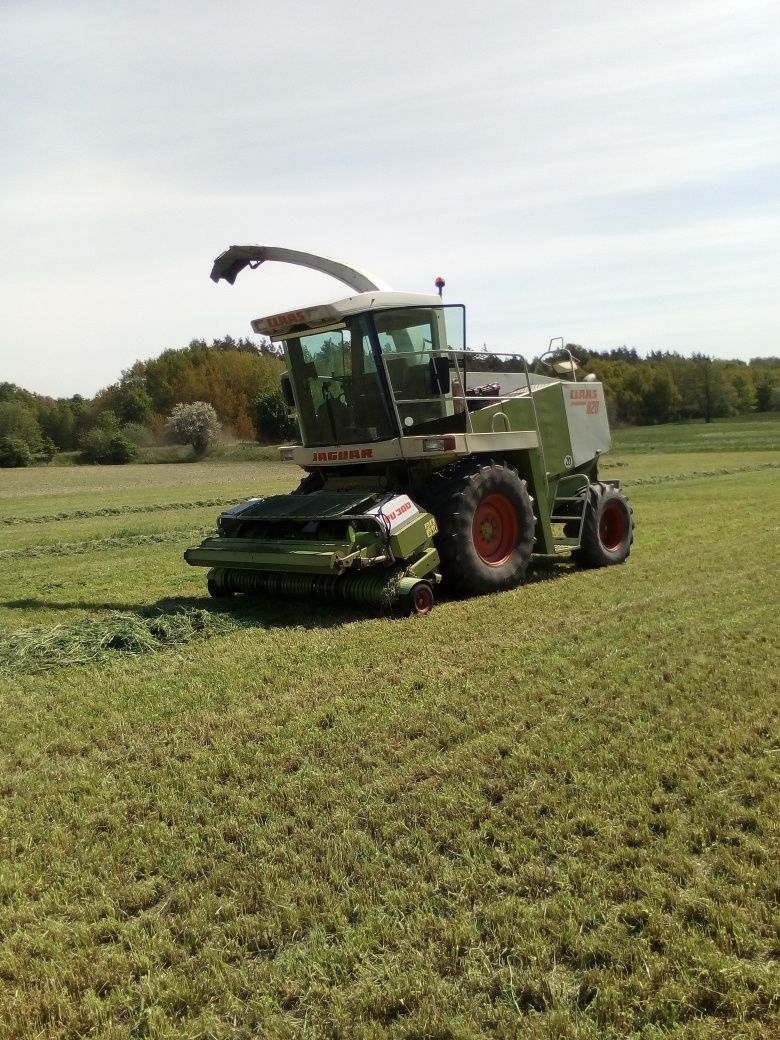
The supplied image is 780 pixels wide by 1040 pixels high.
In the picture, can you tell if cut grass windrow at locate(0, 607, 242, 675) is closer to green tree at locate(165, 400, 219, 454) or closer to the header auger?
the header auger

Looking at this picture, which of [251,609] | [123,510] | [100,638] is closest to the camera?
[100,638]

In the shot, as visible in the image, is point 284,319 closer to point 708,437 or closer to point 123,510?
point 123,510

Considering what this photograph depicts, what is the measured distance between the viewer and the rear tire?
10484 millimetres

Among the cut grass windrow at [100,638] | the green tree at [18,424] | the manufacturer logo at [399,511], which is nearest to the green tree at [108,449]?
the green tree at [18,424]

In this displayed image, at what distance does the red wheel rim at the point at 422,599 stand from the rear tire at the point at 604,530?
122 inches

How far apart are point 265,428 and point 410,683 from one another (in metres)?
52.0

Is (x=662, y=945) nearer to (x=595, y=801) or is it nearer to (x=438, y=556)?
(x=595, y=801)

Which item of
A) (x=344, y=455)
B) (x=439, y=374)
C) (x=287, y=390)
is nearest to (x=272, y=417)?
(x=287, y=390)

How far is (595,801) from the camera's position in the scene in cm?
389

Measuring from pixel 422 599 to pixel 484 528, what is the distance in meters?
1.49

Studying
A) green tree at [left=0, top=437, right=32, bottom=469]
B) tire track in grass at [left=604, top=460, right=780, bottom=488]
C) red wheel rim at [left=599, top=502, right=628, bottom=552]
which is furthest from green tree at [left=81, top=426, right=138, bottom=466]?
red wheel rim at [left=599, top=502, right=628, bottom=552]

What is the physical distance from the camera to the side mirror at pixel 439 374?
9.04 metres

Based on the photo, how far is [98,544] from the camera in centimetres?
1536

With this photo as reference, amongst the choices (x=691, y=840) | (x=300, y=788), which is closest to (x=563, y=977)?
(x=691, y=840)
